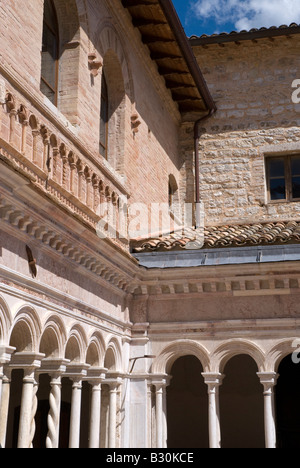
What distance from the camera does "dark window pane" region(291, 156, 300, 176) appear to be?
14570 mm

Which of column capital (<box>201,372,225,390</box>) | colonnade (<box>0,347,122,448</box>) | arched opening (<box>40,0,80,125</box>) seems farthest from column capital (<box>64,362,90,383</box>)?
arched opening (<box>40,0,80,125</box>)

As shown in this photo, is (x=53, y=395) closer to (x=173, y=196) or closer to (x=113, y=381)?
(x=113, y=381)

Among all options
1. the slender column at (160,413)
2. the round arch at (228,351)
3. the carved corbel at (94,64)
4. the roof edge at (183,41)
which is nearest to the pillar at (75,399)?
the slender column at (160,413)

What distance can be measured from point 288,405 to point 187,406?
6.74ft

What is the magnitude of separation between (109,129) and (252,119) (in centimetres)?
477

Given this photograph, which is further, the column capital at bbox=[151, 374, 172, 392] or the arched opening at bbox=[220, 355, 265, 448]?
the arched opening at bbox=[220, 355, 265, 448]

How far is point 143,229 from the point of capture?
453 inches

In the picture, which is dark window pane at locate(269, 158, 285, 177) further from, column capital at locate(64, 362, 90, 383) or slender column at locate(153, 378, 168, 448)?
column capital at locate(64, 362, 90, 383)

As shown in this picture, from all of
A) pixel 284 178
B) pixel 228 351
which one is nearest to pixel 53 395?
pixel 228 351

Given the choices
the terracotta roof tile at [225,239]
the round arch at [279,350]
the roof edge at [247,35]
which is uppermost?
the roof edge at [247,35]

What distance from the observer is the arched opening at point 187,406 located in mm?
13562

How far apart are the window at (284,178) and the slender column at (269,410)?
5.18 m

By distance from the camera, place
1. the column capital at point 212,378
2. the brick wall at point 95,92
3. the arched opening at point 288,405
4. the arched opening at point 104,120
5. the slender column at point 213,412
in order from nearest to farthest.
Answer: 1. the brick wall at point 95,92
2. the slender column at point 213,412
3. the column capital at point 212,378
4. the arched opening at point 104,120
5. the arched opening at point 288,405

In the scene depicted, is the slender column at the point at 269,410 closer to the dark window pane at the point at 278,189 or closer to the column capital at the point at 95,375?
the column capital at the point at 95,375
